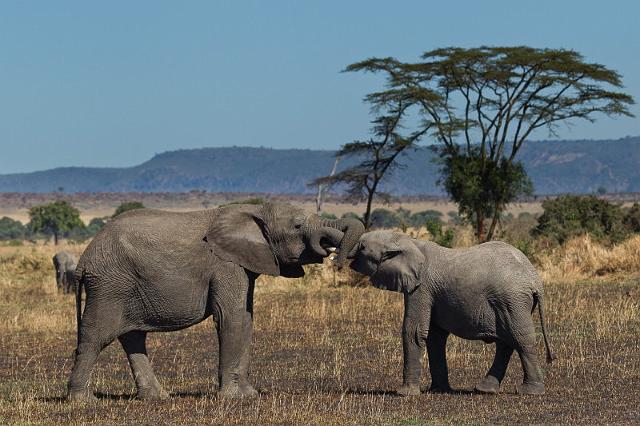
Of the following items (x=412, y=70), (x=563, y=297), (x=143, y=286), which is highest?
(x=412, y=70)

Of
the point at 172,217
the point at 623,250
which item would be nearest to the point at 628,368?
the point at 172,217

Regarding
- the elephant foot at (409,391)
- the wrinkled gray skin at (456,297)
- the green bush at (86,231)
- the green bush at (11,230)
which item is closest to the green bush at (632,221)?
the wrinkled gray skin at (456,297)

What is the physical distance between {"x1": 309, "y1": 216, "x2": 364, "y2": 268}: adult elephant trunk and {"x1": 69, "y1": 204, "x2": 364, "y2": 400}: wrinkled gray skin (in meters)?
0.03

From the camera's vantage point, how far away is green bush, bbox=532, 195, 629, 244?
4203 cm

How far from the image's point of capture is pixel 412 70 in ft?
159

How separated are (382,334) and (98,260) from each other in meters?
8.02

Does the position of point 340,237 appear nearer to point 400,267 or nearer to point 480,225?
point 400,267

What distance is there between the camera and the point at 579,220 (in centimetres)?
4462

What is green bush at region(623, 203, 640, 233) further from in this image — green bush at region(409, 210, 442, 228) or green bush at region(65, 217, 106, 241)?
green bush at region(65, 217, 106, 241)

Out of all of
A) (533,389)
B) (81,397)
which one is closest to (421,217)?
(533,389)

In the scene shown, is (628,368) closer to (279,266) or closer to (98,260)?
(279,266)

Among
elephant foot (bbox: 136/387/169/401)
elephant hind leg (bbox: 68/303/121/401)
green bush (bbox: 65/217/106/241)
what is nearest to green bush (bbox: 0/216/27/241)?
green bush (bbox: 65/217/106/241)

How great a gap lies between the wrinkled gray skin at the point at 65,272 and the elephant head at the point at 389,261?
60.1 ft

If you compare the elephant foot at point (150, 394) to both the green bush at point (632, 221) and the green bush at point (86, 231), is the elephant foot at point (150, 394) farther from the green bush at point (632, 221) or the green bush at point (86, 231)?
the green bush at point (86, 231)
